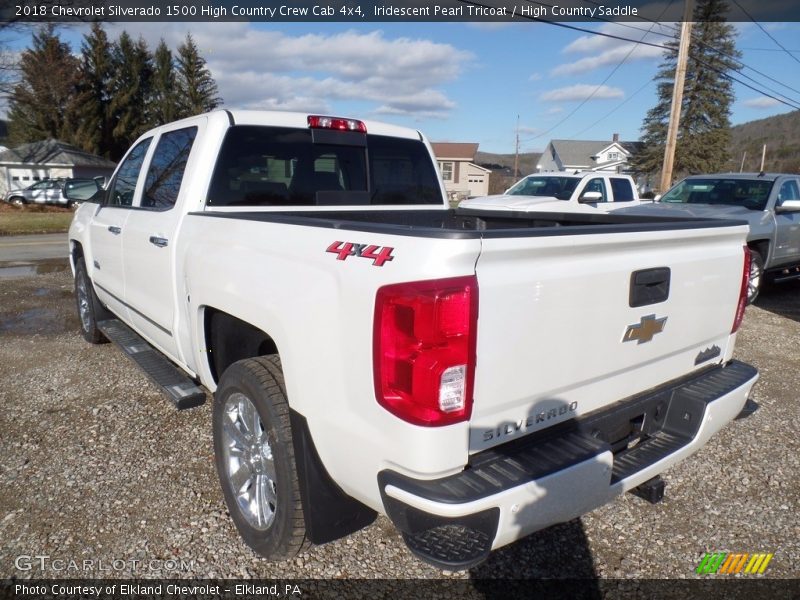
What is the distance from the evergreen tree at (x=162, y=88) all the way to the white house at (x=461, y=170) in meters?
25.9

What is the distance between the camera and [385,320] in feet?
6.03

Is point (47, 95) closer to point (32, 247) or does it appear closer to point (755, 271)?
point (32, 247)

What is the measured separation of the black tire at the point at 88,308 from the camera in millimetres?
5391

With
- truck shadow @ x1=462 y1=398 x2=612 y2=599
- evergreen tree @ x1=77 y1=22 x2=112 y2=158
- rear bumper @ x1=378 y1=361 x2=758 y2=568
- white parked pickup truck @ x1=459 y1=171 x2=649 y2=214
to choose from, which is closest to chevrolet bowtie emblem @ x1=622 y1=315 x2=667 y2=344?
rear bumper @ x1=378 y1=361 x2=758 y2=568

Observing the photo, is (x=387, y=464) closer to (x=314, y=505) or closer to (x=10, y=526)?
(x=314, y=505)

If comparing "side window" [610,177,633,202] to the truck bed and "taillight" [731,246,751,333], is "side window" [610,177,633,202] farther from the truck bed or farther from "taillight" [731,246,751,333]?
"taillight" [731,246,751,333]

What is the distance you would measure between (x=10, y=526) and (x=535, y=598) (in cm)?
258

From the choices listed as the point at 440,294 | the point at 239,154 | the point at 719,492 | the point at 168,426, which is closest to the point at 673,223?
the point at 440,294

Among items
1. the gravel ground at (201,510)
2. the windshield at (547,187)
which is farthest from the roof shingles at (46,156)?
the gravel ground at (201,510)

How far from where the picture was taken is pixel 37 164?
37.2 meters

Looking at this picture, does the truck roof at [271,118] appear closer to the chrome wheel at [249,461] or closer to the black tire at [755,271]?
the chrome wheel at [249,461]

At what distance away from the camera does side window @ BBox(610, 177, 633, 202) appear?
12.7m

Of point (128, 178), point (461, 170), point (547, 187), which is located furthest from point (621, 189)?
point (461, 170)

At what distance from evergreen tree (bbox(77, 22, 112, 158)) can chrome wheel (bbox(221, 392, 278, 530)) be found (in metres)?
47.5
